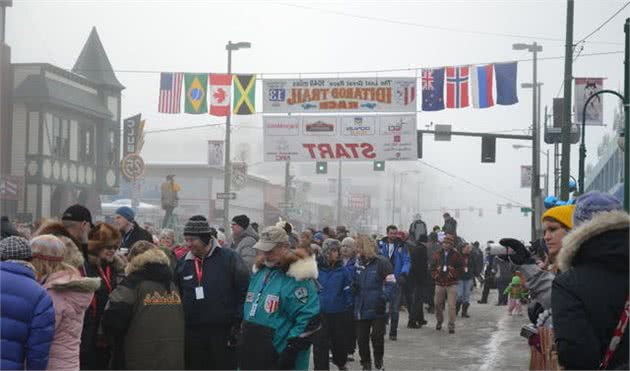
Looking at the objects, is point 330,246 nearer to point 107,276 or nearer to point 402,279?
point 107,276

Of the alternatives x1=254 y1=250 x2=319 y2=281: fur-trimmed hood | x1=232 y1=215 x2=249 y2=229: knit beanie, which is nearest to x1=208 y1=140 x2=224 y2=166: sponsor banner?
x1=232 y1=215 x2=249 y2=229: knit beanie

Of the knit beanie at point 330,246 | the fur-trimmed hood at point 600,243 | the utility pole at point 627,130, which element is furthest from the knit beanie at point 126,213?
the utility pole at point 627,130

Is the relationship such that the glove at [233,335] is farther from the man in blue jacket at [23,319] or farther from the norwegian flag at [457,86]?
the norwegian flag at [457,86]

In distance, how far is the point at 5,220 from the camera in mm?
13297

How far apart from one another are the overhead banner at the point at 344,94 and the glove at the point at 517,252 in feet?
80.9

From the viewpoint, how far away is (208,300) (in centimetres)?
823

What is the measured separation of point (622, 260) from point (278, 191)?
3207 inches

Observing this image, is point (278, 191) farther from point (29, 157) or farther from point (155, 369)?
point (155, 369)

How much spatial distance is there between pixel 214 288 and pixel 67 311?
6.91 ft

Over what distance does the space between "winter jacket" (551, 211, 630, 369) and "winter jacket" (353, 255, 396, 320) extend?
8958mm

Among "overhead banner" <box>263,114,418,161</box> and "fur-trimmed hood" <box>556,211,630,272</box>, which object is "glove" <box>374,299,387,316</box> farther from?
"overhead banner" <box>263,114,418,161</box>

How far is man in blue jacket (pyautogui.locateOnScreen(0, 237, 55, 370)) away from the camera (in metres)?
5.39

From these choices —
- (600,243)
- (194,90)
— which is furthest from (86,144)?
(600,243)

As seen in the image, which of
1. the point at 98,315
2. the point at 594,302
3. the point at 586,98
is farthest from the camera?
the point at 586,98
